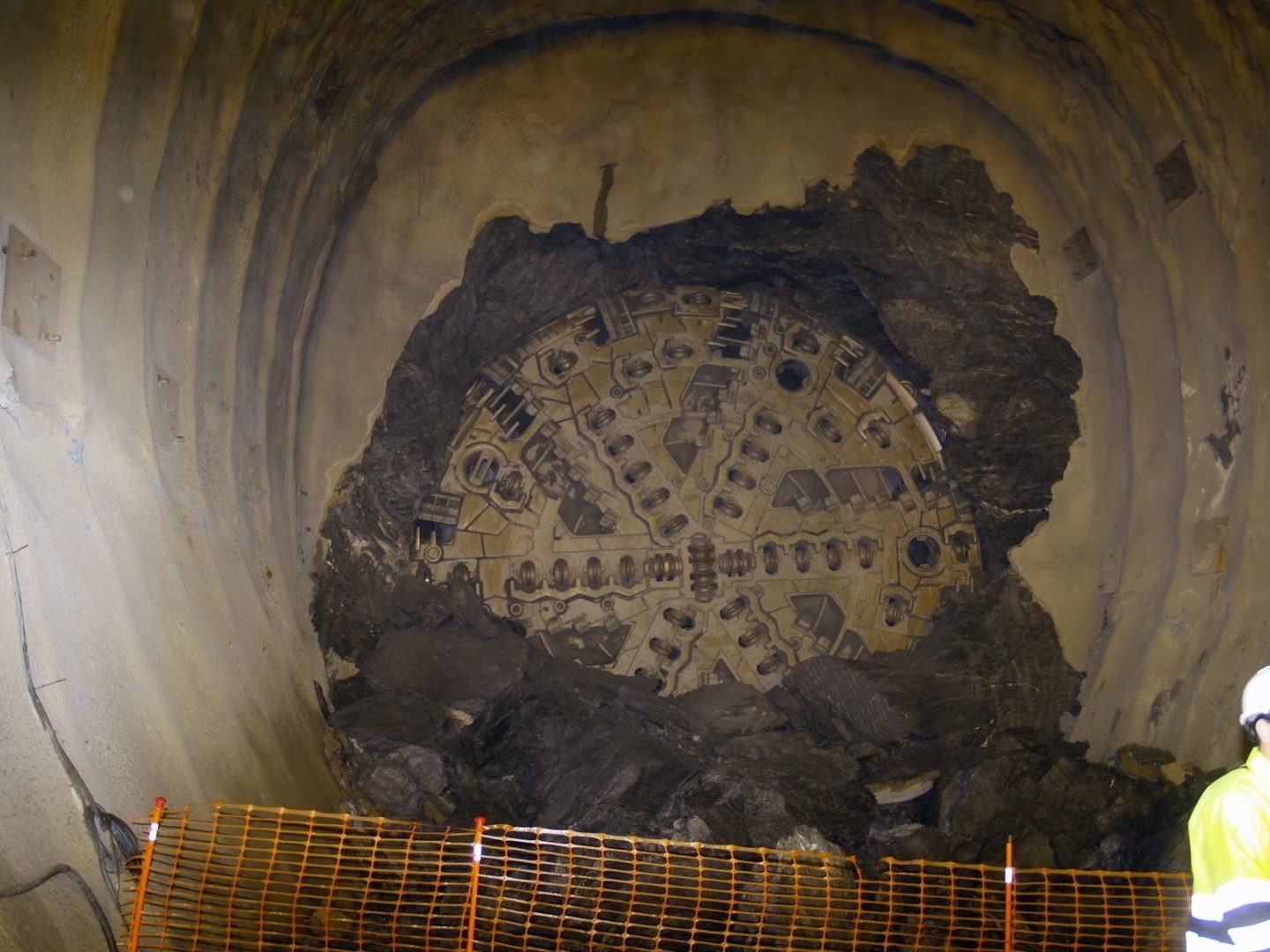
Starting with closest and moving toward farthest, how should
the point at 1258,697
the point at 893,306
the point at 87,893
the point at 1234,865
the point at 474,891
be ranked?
the point at 1234,865
the point at 1258,697
the point at 87,893
the point at 474,891
the point at 893,306

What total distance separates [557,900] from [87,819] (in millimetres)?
1399

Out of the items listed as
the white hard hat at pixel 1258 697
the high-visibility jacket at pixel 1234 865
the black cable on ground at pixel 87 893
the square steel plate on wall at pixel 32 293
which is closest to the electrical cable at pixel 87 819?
the black cable on ground at pixel 87 893

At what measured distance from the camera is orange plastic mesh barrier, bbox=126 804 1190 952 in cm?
341

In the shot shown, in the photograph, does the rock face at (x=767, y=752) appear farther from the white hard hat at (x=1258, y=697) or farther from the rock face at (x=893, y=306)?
the white hard hat at (x=1258, y=697)

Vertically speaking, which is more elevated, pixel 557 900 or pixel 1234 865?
pixel 1234 865

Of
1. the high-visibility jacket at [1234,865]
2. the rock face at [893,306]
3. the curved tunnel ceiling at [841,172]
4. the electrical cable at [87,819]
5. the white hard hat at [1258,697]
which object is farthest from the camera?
the rock face at [893,306]

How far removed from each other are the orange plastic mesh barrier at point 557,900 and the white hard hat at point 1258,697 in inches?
46.0

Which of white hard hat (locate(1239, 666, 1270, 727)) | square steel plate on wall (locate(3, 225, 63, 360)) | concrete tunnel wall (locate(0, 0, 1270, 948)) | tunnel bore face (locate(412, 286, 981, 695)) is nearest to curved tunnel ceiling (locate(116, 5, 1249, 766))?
concrete tunnel wall (locate(0, 0, 1270, 948))

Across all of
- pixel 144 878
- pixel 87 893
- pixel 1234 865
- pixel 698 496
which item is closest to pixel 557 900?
pixel 144 878

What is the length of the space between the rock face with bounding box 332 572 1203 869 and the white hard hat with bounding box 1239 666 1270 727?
1.84 meters

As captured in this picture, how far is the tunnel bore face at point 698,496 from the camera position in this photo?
5781mm

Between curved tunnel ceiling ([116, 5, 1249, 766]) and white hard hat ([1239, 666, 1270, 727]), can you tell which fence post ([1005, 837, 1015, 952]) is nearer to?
white hard hat ([1239, 666, 1270, 727])

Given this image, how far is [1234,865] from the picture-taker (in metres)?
2.53

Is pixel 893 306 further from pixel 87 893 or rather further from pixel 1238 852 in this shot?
pixel 87 893
